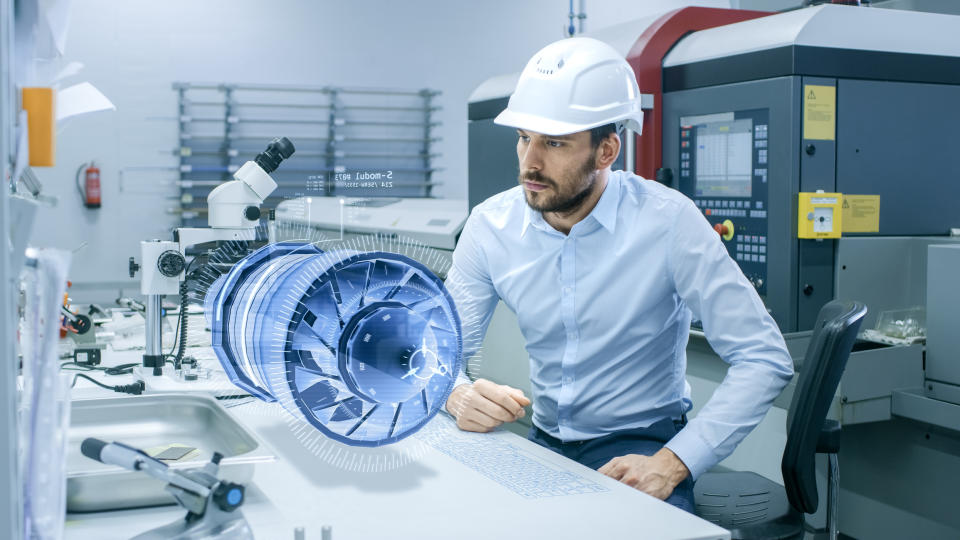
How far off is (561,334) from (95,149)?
4.17m

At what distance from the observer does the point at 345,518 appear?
3.46 ft

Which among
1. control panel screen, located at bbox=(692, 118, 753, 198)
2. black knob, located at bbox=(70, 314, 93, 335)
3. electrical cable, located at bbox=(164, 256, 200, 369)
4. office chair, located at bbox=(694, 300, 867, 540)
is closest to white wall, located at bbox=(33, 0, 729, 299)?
black knob, located at bbox=(70, 314, 93, 335)

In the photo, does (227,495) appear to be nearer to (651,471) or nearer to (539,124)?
(651,471)

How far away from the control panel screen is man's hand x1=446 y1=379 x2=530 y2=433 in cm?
137

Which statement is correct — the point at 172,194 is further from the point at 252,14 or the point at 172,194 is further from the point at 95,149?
the point at 252,14

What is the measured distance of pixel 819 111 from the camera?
240cm

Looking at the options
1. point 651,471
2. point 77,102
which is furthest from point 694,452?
point 77,102

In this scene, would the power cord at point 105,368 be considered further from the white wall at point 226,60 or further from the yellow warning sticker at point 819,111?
the white wall at point 226,60

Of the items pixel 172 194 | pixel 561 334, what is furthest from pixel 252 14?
pixel 561 334

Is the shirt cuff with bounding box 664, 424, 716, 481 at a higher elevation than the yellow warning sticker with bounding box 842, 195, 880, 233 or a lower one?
lower

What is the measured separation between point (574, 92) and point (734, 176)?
108cm

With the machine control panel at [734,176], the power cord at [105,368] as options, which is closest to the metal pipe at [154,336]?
the power cord at [105,368]

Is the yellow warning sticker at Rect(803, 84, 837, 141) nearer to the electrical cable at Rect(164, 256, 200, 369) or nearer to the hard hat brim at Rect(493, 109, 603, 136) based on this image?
the hard hat brim at Rect(493, 109, 603, 136)

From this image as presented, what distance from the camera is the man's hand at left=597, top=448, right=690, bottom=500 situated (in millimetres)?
1438
